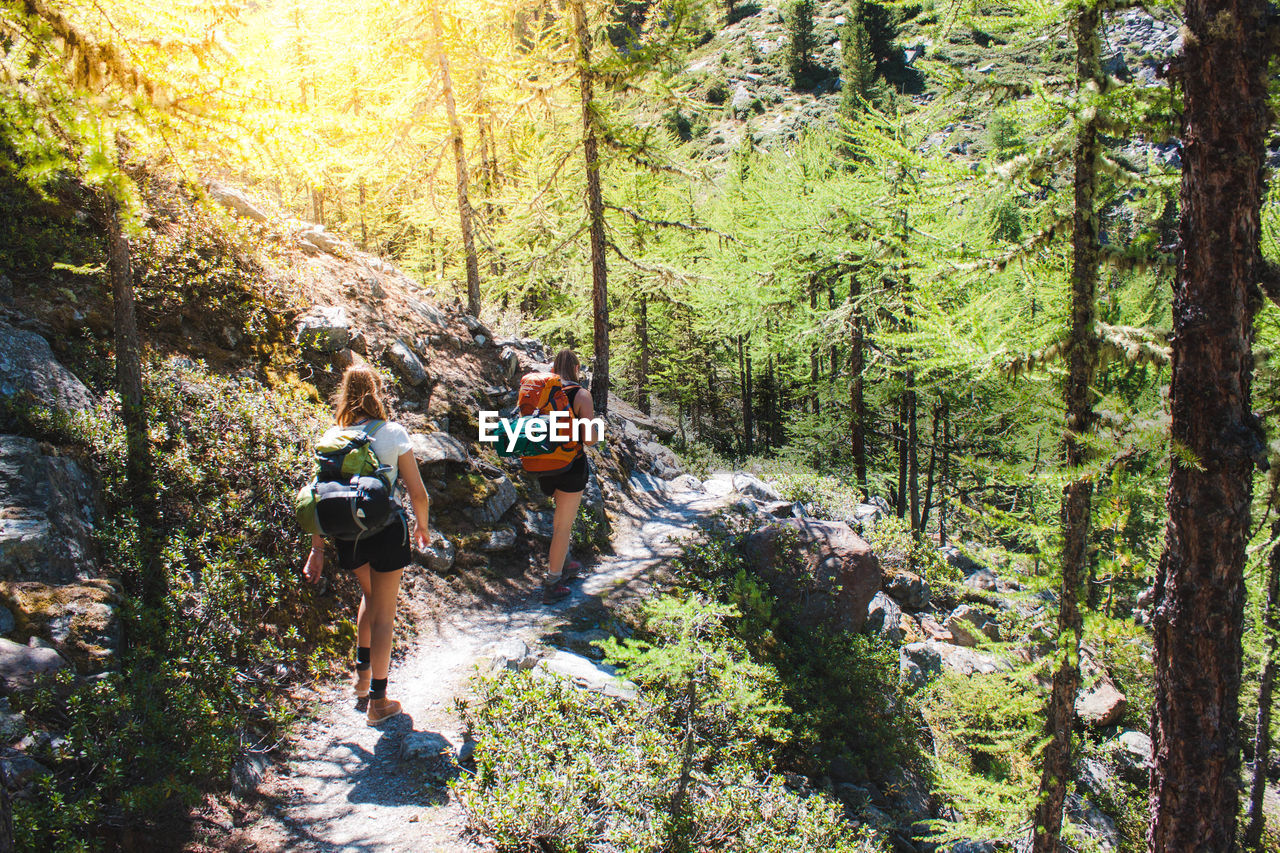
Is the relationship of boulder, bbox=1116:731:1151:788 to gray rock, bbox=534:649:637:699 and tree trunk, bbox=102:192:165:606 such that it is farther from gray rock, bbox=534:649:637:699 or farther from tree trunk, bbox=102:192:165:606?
tree trunk, bbox=102:192:165:606

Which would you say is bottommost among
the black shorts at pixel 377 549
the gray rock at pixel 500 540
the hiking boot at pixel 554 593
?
the hiking boot at pixel 554 593

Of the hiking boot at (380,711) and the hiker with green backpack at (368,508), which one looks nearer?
the hiker with green backpack at (368,508)

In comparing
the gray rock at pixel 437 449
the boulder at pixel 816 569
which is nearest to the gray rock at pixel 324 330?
the gray rock at pixel 437 449

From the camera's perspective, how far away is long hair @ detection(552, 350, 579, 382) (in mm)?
6148

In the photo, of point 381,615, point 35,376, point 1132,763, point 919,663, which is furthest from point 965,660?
point 35,376

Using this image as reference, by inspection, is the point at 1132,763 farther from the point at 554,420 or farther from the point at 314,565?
the point at 314,565

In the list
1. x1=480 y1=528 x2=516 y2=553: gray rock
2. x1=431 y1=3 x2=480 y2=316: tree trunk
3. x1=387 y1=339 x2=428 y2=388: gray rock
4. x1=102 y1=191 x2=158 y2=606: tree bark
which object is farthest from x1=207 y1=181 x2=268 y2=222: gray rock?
x1=480 y1=528 x2=516 y2=553: gray rock

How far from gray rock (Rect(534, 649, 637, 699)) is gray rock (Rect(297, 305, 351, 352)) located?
14.6ft

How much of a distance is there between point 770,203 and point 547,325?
22.5ft

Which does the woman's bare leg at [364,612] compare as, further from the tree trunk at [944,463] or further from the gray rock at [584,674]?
the tree trunk at [944,463]

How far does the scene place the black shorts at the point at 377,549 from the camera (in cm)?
397

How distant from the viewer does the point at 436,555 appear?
6.76 m

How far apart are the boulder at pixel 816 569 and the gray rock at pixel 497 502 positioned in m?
3.42

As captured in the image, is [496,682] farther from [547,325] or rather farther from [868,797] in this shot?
[547,325]
